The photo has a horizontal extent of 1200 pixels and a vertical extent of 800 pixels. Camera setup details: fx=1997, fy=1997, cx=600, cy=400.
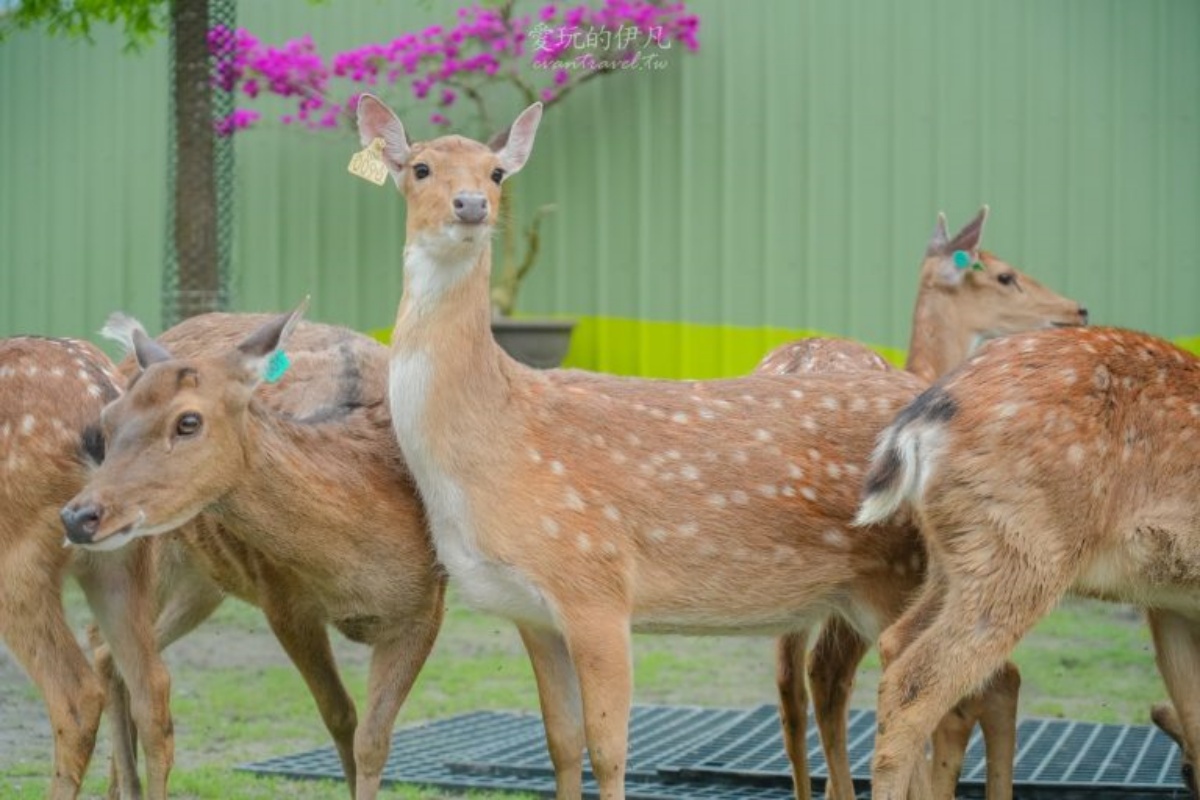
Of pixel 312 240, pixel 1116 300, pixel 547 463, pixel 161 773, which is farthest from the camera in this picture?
pixel 312 240

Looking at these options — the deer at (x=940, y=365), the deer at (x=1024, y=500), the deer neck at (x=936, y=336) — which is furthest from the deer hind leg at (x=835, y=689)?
the deer neck at (x=936, y=336)

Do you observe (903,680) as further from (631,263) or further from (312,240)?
(312,240)

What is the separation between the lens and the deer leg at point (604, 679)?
526 cm

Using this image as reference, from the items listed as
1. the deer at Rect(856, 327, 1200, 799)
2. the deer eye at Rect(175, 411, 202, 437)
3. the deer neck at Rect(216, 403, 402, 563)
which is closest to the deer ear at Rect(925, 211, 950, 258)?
the deer at Rect(856, 327, 1200, 799)

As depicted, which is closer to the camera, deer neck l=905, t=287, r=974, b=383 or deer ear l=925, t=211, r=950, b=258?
deer neck l=905, t=287, r=974, b=383

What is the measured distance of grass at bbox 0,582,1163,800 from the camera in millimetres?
7215

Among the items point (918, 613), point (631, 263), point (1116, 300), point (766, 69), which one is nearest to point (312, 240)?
point (631, 263)

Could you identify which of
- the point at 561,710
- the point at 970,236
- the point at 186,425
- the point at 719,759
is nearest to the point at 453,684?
the point at 719,759

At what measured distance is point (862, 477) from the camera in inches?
223

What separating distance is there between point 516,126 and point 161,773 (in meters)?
2.15

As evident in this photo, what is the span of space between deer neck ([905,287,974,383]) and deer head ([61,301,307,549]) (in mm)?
3810

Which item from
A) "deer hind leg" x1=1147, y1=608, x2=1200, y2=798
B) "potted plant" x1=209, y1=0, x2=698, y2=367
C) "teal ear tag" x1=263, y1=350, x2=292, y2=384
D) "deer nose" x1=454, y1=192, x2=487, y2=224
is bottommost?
"deer hind leg" x1=1147, y1=608, x2=1200, y2=798

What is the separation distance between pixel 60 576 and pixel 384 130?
157 cm

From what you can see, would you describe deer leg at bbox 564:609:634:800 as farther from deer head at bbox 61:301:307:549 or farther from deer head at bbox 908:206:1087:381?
deer head at bbox 908:206:1087:381
